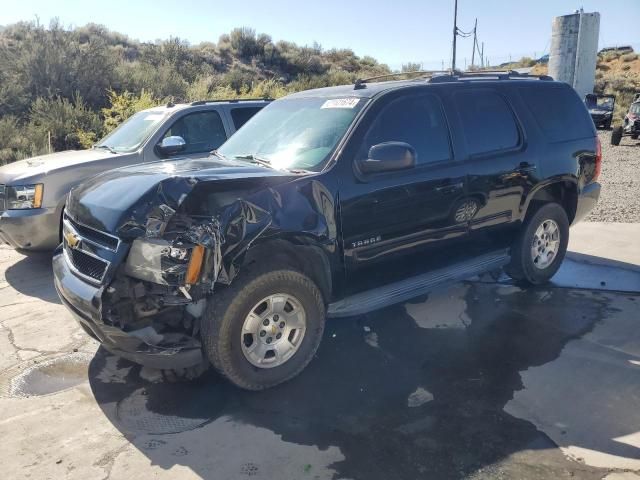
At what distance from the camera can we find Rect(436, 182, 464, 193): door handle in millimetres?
4373

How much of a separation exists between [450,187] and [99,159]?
4177mm

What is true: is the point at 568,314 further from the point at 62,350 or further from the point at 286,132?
Answer: the point at 62,350

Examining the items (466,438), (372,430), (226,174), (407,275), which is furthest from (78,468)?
(407,275)

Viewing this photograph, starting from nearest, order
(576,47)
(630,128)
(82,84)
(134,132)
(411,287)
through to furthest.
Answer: (411,287) → (134,132) → (82,84) → (630,128) → (576,47)

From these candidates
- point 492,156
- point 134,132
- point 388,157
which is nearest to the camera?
point 388,157

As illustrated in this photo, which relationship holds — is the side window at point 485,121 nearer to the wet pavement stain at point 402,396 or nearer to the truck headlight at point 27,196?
the wet pavement stain at point 402,396

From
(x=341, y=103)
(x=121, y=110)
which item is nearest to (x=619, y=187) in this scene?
(x=341, y=103)

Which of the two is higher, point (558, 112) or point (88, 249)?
point (558, 112)

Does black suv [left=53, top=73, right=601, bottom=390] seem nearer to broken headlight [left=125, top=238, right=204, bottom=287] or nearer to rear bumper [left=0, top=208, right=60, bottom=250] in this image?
broken headlight [left=125, top=238, right=204, bottom=287]

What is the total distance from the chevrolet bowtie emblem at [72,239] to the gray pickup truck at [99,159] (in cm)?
235

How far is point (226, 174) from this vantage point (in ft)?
11.6

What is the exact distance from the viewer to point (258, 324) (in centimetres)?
356

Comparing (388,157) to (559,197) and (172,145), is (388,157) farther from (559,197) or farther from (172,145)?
(172,145)

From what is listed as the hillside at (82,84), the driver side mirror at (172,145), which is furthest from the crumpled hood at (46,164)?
the hillside at (82,84)
